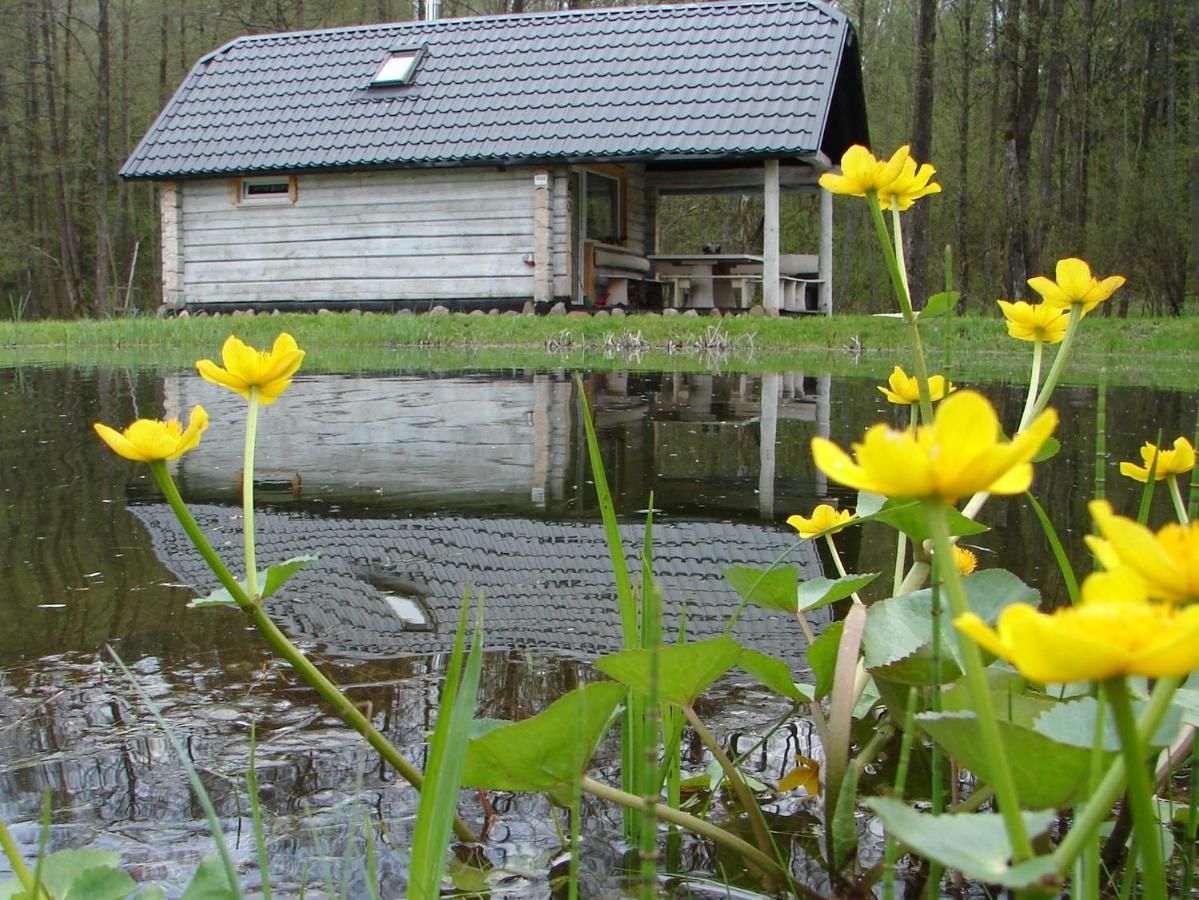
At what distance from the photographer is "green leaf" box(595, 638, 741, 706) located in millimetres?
890

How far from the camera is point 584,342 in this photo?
944cm

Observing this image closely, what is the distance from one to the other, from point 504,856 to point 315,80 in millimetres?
14343

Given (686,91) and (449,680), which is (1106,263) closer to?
(686,91)

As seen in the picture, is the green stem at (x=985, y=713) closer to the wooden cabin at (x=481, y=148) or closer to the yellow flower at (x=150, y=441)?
the yellow flower at (x=150, y=441)

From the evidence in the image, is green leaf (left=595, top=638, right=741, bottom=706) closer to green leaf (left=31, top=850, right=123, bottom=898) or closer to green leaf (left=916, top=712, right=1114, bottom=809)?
green leaf (left=916, top=712, right=1114, bottom=809)

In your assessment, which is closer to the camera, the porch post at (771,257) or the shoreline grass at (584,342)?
the shoreline grass at (584,342)

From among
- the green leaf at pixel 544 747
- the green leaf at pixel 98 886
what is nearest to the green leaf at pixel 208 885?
the green leaf at pixel 98 886

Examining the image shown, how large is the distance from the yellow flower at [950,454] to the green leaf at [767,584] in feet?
2.30

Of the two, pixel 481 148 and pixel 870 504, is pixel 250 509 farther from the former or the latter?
pixel 481 148

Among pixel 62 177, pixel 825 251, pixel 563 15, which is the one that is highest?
pixel 563 15

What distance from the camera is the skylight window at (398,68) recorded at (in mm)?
13609

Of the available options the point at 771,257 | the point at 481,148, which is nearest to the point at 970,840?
the point at 771,257

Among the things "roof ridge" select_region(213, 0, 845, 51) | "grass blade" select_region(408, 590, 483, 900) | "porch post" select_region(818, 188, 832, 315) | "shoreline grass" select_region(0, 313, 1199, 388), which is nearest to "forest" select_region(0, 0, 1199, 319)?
"porch post" select_region(818, 188, 832, 315)

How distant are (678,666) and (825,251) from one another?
14051 mm
